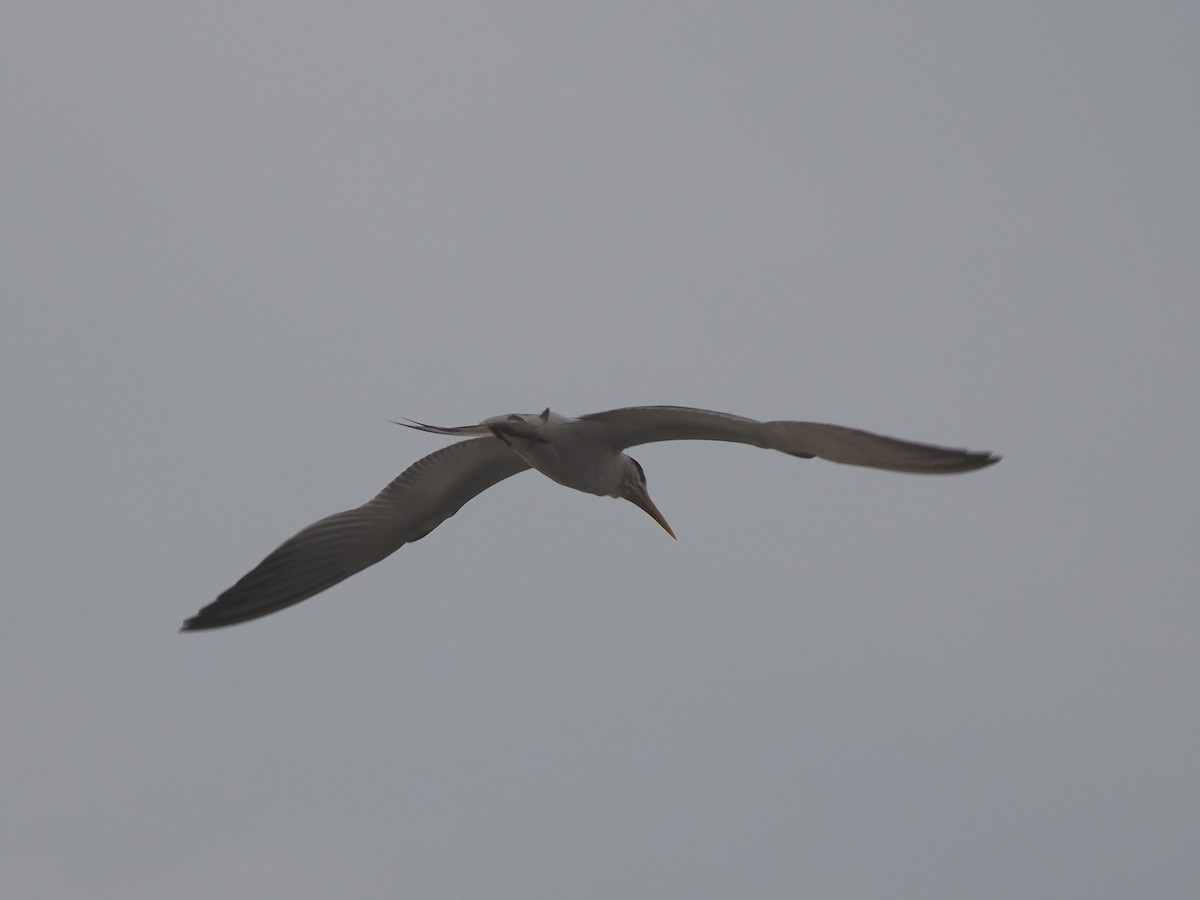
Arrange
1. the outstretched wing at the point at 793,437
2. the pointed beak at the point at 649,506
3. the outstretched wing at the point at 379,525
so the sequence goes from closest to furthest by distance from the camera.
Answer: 1. the outstretched wing at the point at 793,437
2. the outstretched wing at the point at 379,525
3. the pointed beak at the point at 649,506

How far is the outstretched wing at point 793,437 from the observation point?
10.2 meters

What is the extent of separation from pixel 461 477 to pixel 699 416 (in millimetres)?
3596

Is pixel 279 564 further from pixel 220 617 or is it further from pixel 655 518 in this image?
pixel 655 518

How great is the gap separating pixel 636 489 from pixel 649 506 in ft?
0.89

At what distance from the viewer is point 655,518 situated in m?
14.3

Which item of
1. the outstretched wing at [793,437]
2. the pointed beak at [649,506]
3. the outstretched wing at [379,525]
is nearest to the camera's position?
the outstretched wing at [793,437]

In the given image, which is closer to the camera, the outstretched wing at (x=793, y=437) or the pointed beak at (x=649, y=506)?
the outstretched wing at (x=793, y=437)

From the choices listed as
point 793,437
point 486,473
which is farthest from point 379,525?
point 793,437

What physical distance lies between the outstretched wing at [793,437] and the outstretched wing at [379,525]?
5.85 feet

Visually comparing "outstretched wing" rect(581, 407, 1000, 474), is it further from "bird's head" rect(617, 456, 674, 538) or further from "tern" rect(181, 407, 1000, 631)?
"bird's head" rect(617, 456, 674, 538)

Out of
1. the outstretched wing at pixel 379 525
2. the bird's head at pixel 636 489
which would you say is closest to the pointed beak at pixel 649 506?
the bird's head at pixel 636 489

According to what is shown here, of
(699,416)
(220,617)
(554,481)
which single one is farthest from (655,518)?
(220,617)

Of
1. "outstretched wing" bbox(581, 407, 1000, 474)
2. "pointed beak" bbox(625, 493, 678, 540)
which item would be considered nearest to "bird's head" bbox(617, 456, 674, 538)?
"pointed beak" bbox(625, 493, 678, 540)

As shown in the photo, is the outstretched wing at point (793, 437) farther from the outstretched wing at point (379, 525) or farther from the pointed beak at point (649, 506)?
the outstretched wing at point (379, 525)
